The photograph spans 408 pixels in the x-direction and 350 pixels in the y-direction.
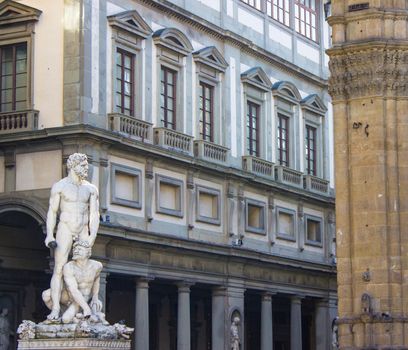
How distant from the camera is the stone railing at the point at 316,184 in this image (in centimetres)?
5747

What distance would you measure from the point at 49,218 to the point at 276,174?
106ft

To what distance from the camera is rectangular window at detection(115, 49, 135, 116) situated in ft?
145

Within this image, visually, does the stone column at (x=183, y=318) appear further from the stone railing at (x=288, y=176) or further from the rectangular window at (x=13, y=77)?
the rectangular window at (x=13, y=77)

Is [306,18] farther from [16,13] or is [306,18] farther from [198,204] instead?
[16,13]

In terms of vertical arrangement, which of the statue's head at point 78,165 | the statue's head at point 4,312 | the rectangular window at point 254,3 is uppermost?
the rectangular window at point 254,3

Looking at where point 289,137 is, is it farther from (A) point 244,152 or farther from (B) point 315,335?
(B) point 315,335

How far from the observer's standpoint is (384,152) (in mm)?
33594

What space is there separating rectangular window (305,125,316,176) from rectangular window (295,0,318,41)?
4.38 m

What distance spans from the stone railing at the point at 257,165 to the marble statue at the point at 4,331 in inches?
482

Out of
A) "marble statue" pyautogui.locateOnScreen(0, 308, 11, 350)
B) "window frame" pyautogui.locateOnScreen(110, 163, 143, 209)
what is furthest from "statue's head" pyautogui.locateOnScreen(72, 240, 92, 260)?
"marble statue" pyautogui.locateOnScreen(0, 308, 11, 350)

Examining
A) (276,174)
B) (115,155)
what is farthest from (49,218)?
(276,174)

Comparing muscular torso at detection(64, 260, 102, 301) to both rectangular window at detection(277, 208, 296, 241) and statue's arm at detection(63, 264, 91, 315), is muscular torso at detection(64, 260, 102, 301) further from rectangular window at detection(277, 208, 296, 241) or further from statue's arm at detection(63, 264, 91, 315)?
rectangular window at detection(277, 208, 296, 241)

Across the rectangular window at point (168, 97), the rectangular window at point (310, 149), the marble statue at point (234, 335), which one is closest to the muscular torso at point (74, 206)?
the rectangular window at point (168, 97)

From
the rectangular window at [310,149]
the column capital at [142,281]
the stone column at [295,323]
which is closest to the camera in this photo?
the column capital at [142,281]
